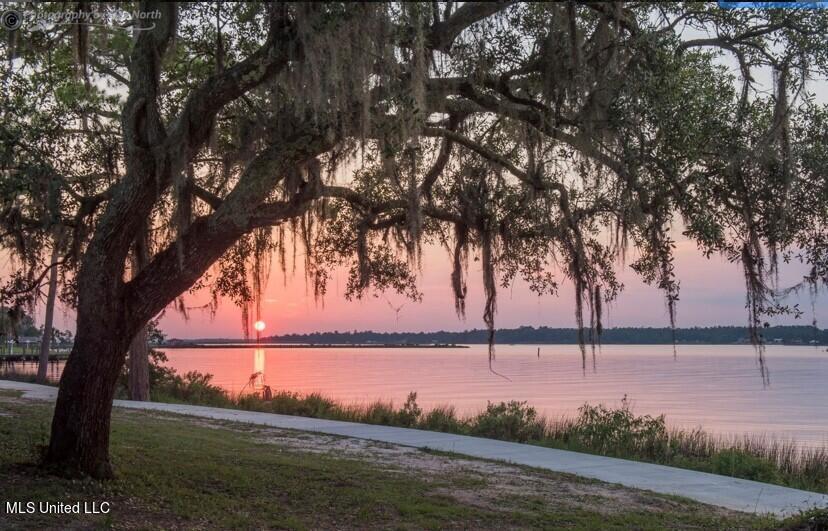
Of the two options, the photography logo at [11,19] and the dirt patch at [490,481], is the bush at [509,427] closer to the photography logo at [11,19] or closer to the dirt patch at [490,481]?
the dirt patch at [490,481]

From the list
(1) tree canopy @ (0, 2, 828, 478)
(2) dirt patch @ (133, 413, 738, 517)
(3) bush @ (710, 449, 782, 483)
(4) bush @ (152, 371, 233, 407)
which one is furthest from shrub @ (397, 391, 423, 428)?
(1) tree canopy @ (0, 2, 828, 478)

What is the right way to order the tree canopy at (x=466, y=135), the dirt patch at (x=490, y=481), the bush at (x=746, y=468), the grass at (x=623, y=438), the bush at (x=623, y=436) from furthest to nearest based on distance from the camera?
the bush at (x=623, y=436) < the grass at (x=623, y=438) < the bush at (x=746, y=468) < the dirt patch at (x=490, y=481) < the tree canopy at (x=466, y=135)

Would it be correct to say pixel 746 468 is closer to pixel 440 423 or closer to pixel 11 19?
pixel 440 423

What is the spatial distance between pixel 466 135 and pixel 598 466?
5594mm

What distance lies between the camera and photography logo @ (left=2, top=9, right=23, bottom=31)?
29.2 feet

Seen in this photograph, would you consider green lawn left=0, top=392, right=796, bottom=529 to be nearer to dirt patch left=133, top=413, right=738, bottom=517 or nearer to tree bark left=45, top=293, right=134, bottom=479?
dirt patch left=133, top=413, right=738, bottom=517

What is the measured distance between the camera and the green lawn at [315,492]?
7957 mm

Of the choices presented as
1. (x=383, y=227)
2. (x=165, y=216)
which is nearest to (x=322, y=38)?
(x=383, y=227)

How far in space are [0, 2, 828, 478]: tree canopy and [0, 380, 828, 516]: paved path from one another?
2885 millimetres

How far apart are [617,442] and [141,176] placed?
34.1 ft

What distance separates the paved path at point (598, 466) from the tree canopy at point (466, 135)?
2.88 meters

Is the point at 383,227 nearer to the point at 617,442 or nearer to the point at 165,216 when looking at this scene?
the point at 165,216

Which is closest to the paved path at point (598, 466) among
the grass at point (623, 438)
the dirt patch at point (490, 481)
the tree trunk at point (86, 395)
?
the dirt patch at point (490, 481)

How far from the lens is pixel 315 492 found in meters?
9.48
